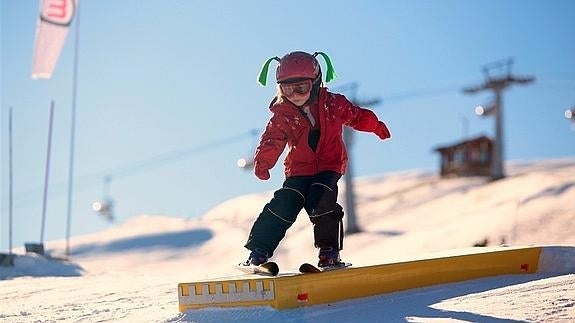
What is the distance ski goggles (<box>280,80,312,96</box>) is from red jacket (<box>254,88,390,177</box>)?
6 centimetres

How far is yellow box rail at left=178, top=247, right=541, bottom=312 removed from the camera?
3.42 m

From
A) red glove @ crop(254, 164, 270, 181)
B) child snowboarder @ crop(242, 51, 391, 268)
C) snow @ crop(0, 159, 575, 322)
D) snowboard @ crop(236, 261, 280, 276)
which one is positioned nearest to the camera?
snow @ crop(0, 159, 575, 322)

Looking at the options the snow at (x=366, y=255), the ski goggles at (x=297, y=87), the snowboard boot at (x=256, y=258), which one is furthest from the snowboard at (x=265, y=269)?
the ski goggles at (x=297, y=87)

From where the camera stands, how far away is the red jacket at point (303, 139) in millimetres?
3936

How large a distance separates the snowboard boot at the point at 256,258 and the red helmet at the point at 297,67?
85 cm

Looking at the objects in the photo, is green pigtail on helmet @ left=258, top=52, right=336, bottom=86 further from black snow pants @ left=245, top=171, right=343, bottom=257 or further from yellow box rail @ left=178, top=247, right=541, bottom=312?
yellow box rail @ left=178, top=247, right=541, bottom=312

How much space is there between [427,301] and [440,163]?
37.2 meters

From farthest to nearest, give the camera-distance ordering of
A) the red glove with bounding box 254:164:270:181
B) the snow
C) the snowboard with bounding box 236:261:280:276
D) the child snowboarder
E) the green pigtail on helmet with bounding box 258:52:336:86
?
the green pigtail on helmet with bounding box 258:52:336:86 → the child snowboarder → the red glove with bounding box 254:164:270:181 → the snowboard with bounding box 236:261:280:276 → the snow

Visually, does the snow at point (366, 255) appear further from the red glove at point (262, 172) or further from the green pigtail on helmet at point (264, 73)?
the green pigtail on helmet at point (264, 73)

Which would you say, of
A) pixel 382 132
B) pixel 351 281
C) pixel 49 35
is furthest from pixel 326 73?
pixel 49 35

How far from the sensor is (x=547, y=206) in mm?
19766

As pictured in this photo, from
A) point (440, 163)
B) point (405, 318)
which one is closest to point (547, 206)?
point (405, 318)

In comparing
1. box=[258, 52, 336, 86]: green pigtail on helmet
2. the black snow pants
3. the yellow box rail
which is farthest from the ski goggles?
the yellow box rail

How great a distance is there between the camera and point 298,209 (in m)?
4.09
